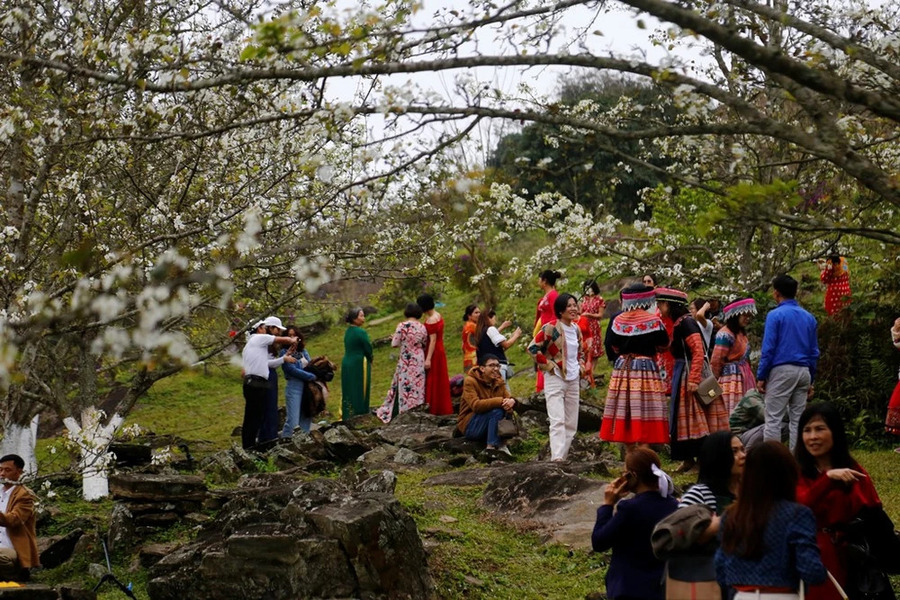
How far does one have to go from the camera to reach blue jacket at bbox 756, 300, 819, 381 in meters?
9.02

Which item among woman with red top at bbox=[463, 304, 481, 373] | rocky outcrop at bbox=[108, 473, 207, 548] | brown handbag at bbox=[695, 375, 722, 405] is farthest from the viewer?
woman with red top at bbox=[463, 304, 481, 373]

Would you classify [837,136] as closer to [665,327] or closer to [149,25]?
[665,327]

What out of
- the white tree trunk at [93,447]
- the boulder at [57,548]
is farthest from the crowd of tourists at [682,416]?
the boulder at [57,548]

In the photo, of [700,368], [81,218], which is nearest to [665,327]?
[700,368]

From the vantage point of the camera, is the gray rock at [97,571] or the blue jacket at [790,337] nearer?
the gray rock at [97,571]

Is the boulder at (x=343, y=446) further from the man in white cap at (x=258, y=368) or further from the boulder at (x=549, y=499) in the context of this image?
the boulder at (x=549, y=499)

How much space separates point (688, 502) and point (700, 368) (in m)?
5.24

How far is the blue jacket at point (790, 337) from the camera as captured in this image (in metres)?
9.02

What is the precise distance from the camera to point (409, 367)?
14969mm

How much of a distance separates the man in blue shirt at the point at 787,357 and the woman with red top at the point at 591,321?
5708 millimetres

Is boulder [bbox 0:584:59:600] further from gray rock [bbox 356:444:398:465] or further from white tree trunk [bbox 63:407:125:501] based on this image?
gray rock [bbox 356:444:398:465]

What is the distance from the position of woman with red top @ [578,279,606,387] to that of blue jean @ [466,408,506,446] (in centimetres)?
311

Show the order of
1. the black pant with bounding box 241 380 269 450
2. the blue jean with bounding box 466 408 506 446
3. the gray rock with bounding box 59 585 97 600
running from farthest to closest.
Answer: the black pant with bounding box 241 380 269 450 < the blue jean with bounding box 466 408 506 446 < the gray rock with bounding box 59 585 97 600

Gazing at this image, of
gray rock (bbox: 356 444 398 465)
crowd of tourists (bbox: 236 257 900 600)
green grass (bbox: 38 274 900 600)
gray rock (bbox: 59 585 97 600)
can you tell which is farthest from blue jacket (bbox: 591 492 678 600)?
gray rock (bbox: 356 444 398 465)
